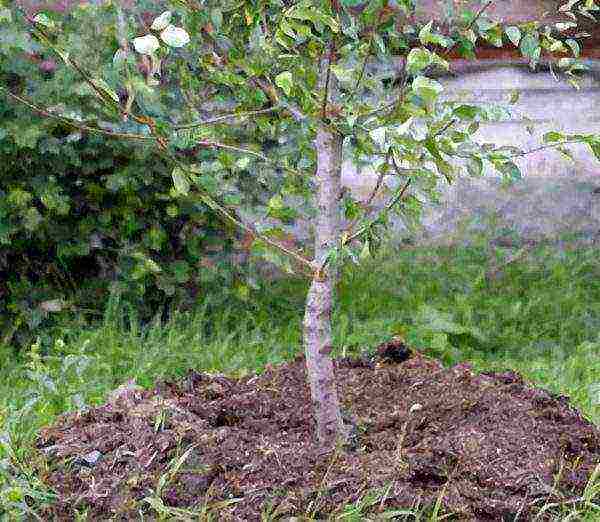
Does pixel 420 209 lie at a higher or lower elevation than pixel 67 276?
higher

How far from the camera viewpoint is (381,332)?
4258 mm

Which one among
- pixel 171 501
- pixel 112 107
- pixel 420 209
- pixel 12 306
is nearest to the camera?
pixel 112 107

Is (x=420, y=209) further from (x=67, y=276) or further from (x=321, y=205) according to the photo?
(x=67, y=276)

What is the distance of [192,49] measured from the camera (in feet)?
8.70

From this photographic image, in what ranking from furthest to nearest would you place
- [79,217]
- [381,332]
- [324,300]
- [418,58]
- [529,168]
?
[529,168], [79,217], [381,332], [324,300], [418,58]

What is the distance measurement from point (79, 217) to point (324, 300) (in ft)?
6.73

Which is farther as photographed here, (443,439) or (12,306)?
(12,306)

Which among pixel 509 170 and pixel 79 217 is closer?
pixel 509 170

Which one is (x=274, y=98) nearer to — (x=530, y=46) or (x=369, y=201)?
(x=369, y=201)

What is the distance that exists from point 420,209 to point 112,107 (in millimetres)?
823

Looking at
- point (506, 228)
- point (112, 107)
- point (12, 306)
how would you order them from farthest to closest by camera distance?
point (506, 228), point (12, 306), point (112, 107)

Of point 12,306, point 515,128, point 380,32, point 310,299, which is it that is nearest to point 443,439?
point 310,299

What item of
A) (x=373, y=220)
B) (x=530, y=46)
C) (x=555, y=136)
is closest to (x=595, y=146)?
(x=555, y=136)

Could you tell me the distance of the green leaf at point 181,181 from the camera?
2.27 metres
